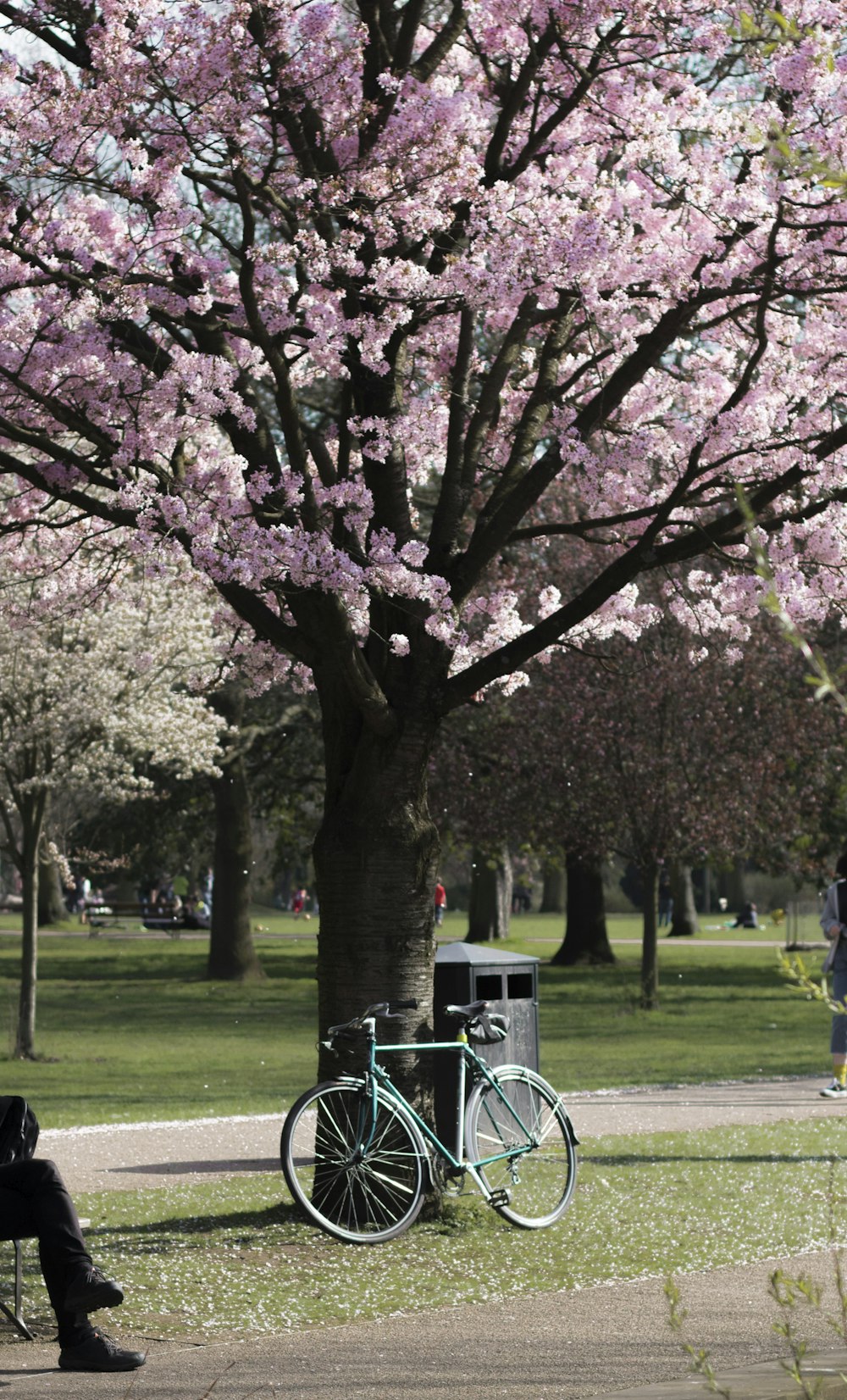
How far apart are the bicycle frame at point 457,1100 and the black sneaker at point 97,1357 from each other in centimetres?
217

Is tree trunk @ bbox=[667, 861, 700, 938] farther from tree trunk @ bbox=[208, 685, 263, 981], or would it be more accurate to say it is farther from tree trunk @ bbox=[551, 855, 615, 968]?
tree trunk @ bbox=[208, 685, 263, 981]

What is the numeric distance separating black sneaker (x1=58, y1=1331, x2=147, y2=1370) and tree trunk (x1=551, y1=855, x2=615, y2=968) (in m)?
29.3

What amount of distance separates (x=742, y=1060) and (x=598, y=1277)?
1164 cm

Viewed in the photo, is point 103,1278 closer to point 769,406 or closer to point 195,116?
point 195,116

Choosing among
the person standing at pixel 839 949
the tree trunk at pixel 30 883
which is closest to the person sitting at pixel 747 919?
the tree trunk at pixel 30 883

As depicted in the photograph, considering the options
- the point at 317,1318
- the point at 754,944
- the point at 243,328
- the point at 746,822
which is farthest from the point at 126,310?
the point at 754,944

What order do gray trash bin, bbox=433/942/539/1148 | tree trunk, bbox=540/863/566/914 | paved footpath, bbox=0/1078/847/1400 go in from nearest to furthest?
1. paved footpath, bbox=0/1078/847/1400
2. gray trash bin, bbox=433/942/539/1148
3. tree trunk, bbox=540/863/566/914

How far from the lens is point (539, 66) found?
9.43 m

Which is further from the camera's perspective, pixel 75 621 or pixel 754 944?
pixel 754 944

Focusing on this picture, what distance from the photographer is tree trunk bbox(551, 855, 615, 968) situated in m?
35.3

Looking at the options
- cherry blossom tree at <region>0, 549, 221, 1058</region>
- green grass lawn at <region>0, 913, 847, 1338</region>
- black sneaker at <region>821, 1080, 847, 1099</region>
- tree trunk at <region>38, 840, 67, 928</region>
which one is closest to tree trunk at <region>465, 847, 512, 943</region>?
green grass lawn at <region>0, 913, 847, 1338</region>

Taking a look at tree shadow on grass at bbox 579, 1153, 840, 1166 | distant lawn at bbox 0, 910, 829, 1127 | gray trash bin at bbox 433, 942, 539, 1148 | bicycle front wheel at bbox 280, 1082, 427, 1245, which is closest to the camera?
bicycle front wheel at bbox 280, 1082, 427, 1245

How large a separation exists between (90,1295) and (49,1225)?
0.28 m

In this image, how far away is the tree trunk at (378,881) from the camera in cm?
847
